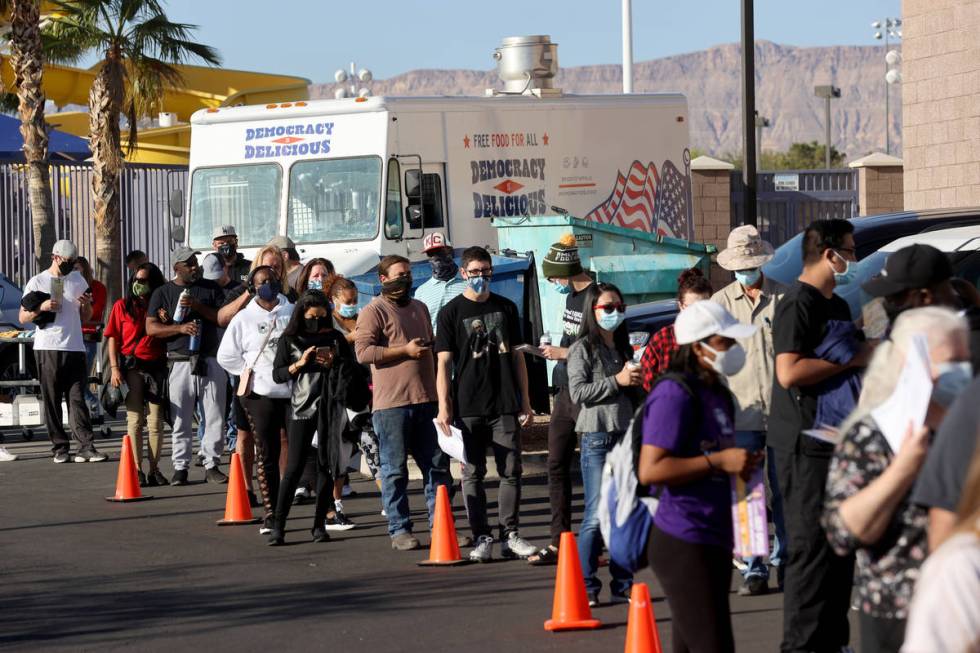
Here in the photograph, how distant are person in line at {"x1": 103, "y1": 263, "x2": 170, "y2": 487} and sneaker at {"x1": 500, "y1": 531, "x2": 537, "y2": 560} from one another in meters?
4.51

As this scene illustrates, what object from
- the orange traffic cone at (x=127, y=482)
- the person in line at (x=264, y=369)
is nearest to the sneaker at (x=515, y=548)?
the person in line at (x=264, y=369)

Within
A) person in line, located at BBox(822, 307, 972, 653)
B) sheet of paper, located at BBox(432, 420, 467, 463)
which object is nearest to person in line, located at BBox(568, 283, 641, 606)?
sheet of paper, located at BBox(432, 420, 467, 463)

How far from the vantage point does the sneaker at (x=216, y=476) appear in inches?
533

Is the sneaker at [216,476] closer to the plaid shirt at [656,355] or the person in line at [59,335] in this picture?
the person in line at [59,335]

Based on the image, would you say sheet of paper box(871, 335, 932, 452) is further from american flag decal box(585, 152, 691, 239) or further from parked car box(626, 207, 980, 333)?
american flag decal box(585, 152, 691, 239)

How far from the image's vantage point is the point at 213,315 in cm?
1327

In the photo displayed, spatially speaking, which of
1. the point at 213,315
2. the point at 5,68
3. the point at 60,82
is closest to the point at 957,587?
the point at 213,315

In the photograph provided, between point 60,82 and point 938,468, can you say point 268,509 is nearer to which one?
point 938,468

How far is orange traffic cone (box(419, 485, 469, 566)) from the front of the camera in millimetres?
9703

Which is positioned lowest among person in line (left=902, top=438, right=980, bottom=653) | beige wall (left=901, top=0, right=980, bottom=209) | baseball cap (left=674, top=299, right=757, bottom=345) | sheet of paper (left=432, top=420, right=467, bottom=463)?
sheet of paper (left=432, top=420, right=467, bottom=463)

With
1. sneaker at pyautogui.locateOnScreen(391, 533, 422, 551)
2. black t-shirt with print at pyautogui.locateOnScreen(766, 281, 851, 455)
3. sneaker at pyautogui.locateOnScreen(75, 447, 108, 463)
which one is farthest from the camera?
sneaker at pyautogui.locateOnScreen(75, 447, 108, 463)

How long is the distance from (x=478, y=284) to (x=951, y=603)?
6725 mm

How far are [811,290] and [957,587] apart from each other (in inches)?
146

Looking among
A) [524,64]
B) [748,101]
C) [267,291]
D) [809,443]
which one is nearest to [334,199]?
[524,64]
